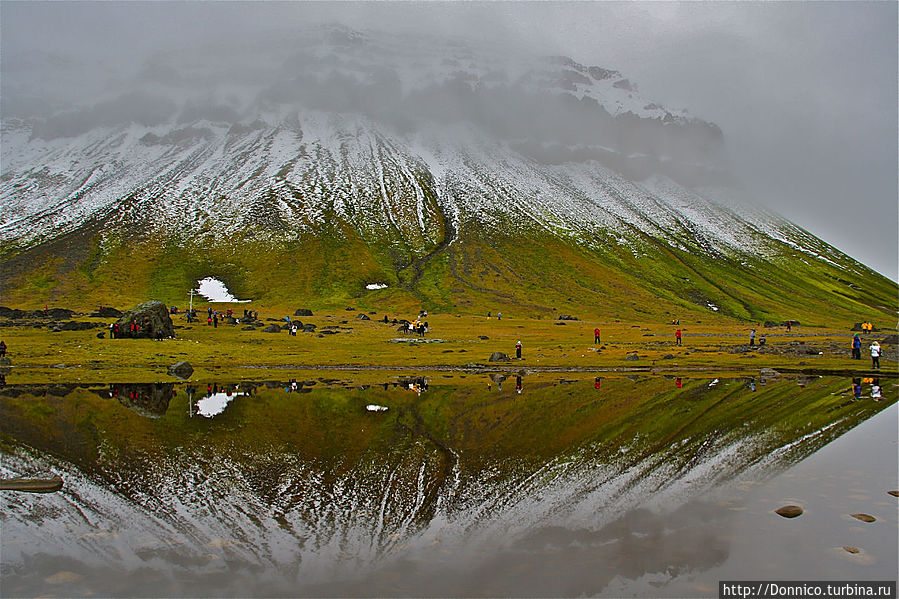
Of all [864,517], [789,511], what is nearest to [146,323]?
[789,511]

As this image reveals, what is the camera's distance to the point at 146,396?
46.2m

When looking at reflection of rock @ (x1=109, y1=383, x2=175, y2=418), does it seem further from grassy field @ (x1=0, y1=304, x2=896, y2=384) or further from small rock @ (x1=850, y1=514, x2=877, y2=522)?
small rock @ (x1=850, y1=514, x2=877, y2=522)

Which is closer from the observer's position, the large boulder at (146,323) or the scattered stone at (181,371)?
the scattered stone at (181,371)

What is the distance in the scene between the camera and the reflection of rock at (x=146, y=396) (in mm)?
39531

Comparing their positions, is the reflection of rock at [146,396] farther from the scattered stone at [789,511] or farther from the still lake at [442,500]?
the scattered stone at [789,511]

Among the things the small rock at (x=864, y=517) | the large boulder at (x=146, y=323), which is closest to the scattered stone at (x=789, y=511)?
the small rock at (x=864, y=517)

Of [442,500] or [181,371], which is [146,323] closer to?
[181,371]

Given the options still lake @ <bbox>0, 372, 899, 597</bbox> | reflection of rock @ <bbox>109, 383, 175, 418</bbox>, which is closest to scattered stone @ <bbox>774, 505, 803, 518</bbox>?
still lake @ <bbox>0, 372, 899, 597</bbox>

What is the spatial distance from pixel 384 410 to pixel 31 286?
182204mm

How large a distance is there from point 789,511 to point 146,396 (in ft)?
142

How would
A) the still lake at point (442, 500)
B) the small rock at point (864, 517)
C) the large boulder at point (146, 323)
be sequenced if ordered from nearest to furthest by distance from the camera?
the still lake at point (442, 500)
the small rock at point (864, 517)
the large boulder at point (146, 323)

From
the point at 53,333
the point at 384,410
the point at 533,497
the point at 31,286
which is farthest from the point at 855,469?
the point at 31,286

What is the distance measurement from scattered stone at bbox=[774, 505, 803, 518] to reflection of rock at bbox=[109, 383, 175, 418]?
110 ft

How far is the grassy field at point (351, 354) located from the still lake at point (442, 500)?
1047 inches
